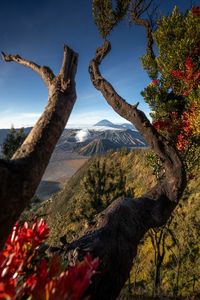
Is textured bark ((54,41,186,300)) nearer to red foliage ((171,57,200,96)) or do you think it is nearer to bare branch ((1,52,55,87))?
bare branch ((1,52,55,87))

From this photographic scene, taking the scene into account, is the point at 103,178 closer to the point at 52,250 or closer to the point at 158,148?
the point at 158,148

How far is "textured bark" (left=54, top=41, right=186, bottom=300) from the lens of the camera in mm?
4082

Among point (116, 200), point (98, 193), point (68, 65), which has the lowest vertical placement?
point (98, 193)

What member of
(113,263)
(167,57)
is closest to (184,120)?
(167,57)

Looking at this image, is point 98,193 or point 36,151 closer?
point 36,151

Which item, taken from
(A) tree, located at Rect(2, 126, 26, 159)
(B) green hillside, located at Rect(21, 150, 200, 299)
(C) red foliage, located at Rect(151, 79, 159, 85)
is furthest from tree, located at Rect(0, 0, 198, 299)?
(A) tree, located at Rect(2, 126, 26, 159)

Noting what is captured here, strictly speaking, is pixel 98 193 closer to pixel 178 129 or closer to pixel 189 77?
pixel 178 129

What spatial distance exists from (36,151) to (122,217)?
2881 millimetres

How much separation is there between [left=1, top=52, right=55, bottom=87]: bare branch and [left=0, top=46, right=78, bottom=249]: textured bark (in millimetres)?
14

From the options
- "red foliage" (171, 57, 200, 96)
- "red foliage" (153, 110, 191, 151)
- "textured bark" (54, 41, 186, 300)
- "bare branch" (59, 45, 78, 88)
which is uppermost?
"red foliage" (171, 57, 200, 96)

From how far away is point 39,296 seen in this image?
2.02m

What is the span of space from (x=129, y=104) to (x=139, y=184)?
22.0 meters

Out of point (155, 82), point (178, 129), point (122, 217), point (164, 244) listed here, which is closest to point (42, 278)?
point (122, 217)

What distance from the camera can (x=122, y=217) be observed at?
5.21 meters
